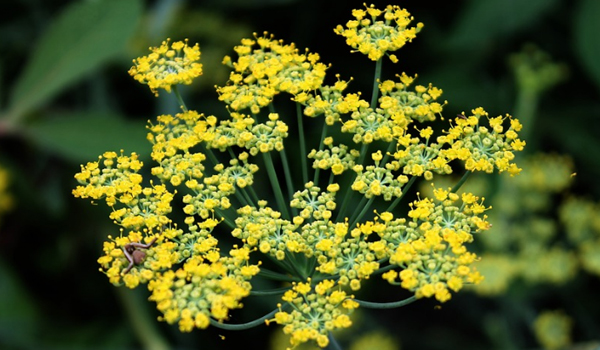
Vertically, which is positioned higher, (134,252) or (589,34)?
(589,34)

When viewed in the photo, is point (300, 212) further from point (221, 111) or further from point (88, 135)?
point (221, 111)

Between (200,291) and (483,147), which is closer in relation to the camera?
(200,291)

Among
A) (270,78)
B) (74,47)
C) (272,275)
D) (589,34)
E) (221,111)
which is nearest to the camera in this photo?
(272,275)

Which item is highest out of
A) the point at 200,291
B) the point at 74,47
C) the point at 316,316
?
the point at 74,47

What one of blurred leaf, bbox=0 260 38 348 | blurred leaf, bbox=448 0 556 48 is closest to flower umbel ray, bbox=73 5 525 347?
blurred leaf, bbox=448 0 556 48

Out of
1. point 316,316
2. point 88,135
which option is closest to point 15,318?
point 88,135

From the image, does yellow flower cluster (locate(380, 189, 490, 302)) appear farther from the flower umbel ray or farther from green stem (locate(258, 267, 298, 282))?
green stem (locate(258, 267, 298, 282))

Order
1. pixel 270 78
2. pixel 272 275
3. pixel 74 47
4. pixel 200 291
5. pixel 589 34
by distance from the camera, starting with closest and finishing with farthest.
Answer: pixel 200 291 < pixel 272 275 < pixel 270 78 < pixel 589 34 < pixel 74 47
